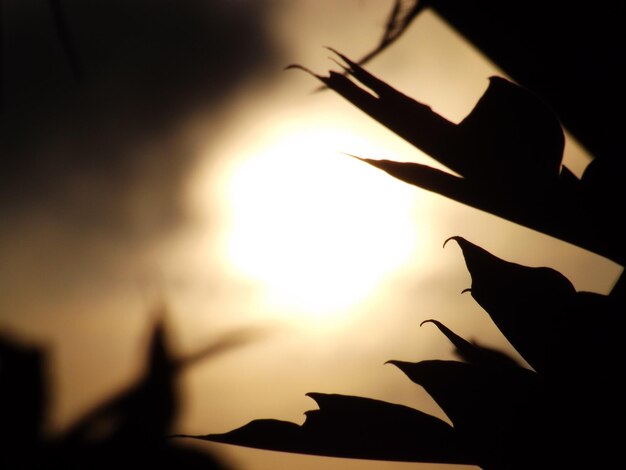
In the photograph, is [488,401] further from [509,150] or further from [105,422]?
[105,422]

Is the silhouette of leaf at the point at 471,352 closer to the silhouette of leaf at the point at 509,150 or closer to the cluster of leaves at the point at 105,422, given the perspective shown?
the silhouette of leaf at the point at 509,150

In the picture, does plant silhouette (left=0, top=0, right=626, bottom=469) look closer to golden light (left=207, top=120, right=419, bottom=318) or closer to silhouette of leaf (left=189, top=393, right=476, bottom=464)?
silhouette of leaf (left=189, top=393, right=476, bottom=464)

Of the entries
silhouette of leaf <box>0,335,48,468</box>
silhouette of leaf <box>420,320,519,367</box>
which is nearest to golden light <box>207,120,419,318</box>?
silhouette of leaf <box>0,335,48,468</box>

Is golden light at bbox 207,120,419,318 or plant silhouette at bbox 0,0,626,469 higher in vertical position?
golden light at bbox 207,120,419,318

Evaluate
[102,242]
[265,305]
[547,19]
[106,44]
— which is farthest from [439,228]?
[106,44]

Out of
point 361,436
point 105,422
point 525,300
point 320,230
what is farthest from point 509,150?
point 105,422

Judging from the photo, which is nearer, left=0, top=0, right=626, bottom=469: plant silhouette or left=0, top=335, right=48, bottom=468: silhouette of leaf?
left=0, top=0, right=626, bottom=469: plant silhouette

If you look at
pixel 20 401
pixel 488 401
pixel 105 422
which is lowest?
pixel 488 401
